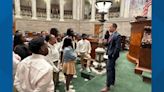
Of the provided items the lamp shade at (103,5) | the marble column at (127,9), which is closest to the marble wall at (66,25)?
the marble column at (127,9)

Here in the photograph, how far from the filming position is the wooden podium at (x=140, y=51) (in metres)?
5.48

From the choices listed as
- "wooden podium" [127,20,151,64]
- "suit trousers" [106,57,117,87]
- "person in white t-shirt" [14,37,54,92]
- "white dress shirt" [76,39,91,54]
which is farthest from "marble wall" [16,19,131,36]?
"person in white t-shirt" [14,37,54,92]

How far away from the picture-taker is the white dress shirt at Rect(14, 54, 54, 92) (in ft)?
6.30

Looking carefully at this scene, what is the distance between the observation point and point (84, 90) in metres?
4.68

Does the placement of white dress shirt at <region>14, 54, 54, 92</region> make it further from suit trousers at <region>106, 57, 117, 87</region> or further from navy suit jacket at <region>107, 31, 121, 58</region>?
suit trousers at <region>106, 57, 117, 87</region>

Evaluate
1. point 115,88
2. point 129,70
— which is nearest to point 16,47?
point 115,88

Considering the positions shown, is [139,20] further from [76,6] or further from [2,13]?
[76,6]

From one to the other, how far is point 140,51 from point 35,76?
432cm

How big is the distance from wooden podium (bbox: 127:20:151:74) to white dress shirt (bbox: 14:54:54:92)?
4017 mm

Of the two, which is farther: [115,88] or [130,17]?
[130,17]

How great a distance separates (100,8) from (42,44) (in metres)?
4.26

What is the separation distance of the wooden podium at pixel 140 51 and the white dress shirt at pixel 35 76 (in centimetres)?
402

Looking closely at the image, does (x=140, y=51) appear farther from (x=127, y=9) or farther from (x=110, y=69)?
(x=127, y=9)

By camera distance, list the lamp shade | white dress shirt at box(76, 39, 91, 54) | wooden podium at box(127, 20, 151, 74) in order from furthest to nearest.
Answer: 1. white dress shirt at box(76, 39, 91, 54)
2. the lamp shade
3. wooden podium at box(127, 20, 151, 74)
